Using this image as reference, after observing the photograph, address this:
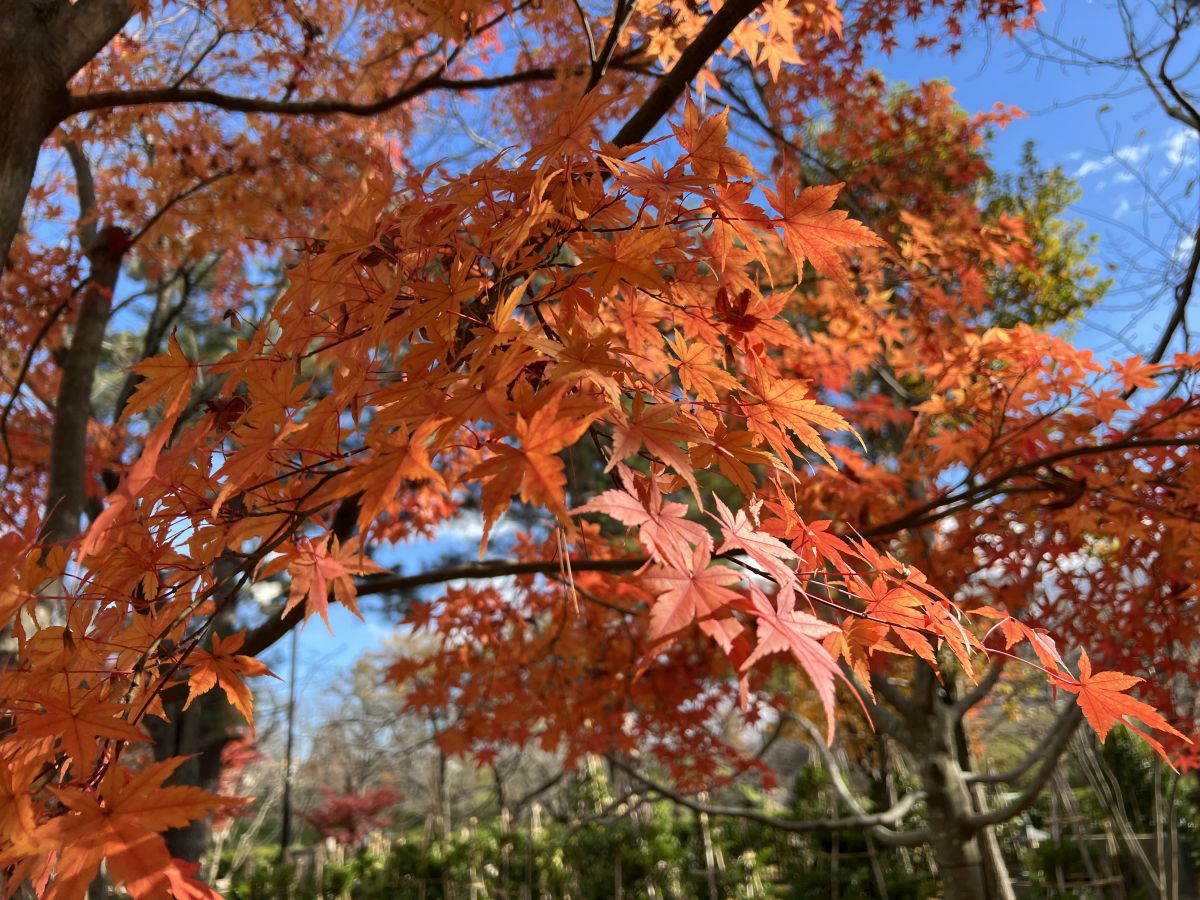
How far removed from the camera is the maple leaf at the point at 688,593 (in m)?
0.74

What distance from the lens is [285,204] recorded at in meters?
3.96

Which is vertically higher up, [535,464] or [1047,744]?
[535,464]

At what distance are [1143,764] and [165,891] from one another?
31.3 feet

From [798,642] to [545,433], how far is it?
1.06 ft

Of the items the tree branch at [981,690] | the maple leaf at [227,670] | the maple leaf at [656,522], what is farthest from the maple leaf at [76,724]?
the tree branch at [981,690]

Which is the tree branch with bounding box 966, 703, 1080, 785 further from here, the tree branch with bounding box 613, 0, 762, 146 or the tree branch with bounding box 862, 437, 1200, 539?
the tree branch with bounding box 613, 0, 762, 146

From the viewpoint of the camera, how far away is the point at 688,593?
0.77 m

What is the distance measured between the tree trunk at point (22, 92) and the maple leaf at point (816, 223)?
1826 mm

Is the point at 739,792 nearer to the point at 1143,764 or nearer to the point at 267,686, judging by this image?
the point at 1143,764

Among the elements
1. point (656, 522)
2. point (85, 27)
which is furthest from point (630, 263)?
point (85, 27)

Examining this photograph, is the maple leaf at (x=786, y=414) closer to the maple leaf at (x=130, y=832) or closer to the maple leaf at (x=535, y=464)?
the maple leaf at (x=535, y=464)

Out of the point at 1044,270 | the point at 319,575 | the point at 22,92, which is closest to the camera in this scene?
the point at 319,575

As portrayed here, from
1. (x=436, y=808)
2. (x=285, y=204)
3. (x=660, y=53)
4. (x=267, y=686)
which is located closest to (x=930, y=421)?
(x=660, y=53)

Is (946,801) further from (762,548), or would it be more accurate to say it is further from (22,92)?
(22,92)
